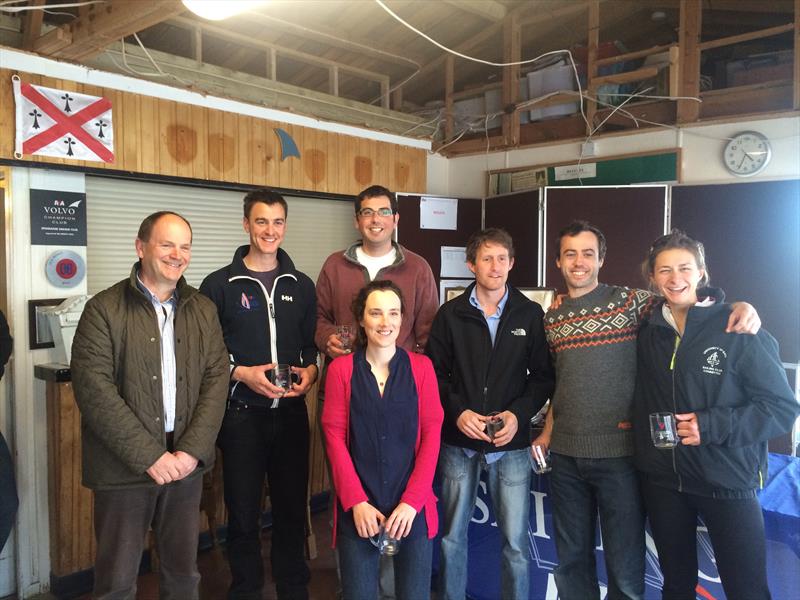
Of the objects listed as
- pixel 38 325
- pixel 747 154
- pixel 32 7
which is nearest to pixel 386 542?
pixel 38 325

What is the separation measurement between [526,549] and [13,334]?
97.3 inches

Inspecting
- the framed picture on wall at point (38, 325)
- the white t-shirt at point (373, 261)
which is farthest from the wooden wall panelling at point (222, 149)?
the white t-shirt at point (373, 261)

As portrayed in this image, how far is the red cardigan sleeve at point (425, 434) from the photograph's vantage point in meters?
1.88

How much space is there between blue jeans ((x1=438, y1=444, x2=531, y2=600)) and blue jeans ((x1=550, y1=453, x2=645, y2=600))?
11cm

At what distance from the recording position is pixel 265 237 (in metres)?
2.24

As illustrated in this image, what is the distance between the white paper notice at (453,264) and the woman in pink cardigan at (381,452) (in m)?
3.14

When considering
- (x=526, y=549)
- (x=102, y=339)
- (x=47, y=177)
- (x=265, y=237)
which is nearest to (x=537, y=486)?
(x=526, y=549)

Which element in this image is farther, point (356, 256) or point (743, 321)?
point (356, 256)

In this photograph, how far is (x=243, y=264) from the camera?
2293mm

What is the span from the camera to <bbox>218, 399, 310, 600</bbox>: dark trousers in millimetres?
2197

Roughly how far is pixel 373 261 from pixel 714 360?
1315mm

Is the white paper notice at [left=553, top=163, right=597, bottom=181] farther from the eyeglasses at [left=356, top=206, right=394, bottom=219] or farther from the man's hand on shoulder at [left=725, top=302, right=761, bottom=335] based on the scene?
the man's hand on shoulder at [left=725, top=302, right=761, bottom=335]

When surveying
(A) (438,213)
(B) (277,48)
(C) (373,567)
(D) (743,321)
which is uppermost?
(B) (277,48)

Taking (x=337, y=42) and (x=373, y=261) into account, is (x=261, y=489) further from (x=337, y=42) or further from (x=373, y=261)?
(x=337, y=42)
